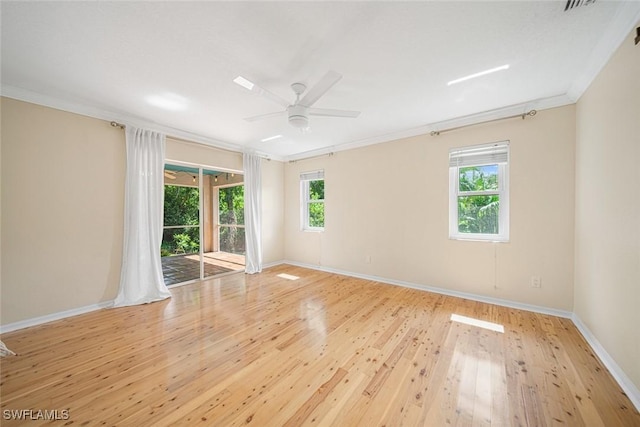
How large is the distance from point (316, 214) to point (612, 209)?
4169 millimetres

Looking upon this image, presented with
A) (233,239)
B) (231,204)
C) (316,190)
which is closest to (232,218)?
(231,204)

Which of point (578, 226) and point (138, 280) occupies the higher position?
point (578, 226)

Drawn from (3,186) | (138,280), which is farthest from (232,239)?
(3,186)

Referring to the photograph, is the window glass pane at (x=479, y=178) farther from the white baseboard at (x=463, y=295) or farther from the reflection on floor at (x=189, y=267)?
the reflection on floor at (x=189, y=267)

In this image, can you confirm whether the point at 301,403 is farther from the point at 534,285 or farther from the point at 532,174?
the point at 532,174

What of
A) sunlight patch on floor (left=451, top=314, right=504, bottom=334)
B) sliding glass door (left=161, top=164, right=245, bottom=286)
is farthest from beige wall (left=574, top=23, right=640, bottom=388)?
sliding glass door (left=161, top=164, right=245, bottom=286)

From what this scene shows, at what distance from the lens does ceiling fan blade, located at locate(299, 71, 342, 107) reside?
1.82 m

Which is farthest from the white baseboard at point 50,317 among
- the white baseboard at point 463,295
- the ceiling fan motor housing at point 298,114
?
the white baseboard at point 463,295

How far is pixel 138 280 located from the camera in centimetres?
321

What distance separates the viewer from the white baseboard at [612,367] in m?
1.51

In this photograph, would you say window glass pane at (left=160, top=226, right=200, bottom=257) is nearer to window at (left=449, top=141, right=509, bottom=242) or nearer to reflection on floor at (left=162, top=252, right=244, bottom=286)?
reflection on floor at (left=162, top=252, right=244, bottom=286)

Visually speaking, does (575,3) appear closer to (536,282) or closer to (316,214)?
(536,282)

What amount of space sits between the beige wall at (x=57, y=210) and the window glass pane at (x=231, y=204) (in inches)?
73.2

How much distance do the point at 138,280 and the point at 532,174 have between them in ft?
17.7
